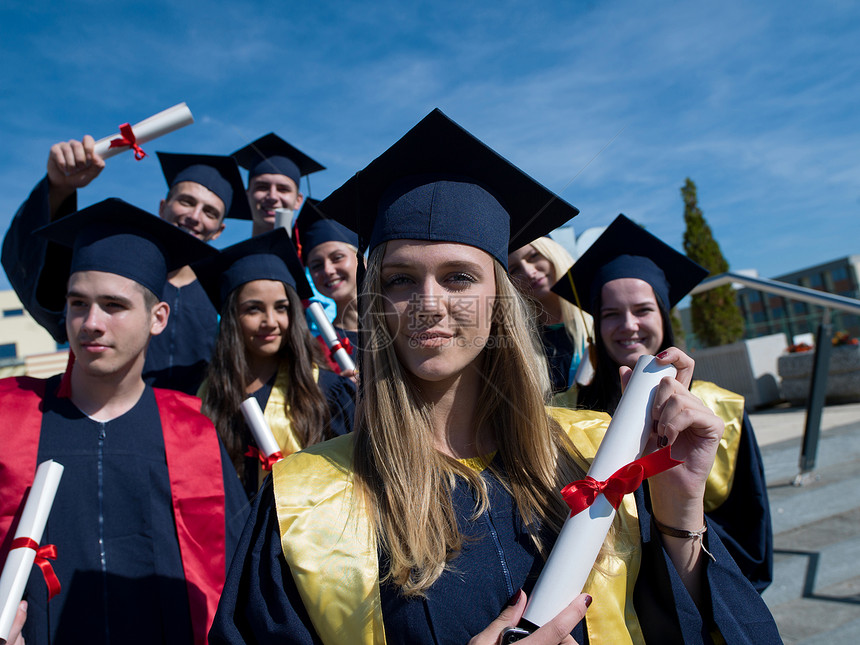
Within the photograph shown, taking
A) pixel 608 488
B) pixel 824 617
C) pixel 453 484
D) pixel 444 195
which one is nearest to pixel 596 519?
pixel 608 488

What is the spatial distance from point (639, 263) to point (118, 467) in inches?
103

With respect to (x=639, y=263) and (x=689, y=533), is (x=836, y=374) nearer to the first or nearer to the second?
(x=639, y=263)

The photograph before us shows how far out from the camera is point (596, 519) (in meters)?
1.42

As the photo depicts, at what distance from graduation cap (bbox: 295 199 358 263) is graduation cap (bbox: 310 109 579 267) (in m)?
2.72

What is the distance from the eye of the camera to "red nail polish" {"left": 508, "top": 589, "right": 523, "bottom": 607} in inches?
57.5

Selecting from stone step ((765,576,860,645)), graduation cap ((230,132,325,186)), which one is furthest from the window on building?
graduation cap ((230,132,325,186))

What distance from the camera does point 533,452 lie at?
5.84 ft

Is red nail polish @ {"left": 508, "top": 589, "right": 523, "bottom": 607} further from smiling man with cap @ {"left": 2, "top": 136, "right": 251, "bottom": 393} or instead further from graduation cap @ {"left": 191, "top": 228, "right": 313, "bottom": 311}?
graduation cap @ {"left": 191, "top": 228, "right": 313, "bottom": 311}

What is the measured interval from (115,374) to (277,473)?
1.25 m

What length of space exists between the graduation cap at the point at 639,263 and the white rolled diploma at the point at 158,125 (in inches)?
82.4

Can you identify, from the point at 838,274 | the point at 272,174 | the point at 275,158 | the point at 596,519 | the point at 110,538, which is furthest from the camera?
the point at 838,274

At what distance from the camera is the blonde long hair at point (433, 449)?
5.18ft

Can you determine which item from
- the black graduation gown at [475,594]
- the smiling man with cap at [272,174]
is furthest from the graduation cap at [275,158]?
the black graduation gown at [475,594]

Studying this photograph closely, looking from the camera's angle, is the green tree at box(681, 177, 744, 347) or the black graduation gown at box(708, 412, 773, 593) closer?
the black graduation gown at box(708, 412, 773, 593)
